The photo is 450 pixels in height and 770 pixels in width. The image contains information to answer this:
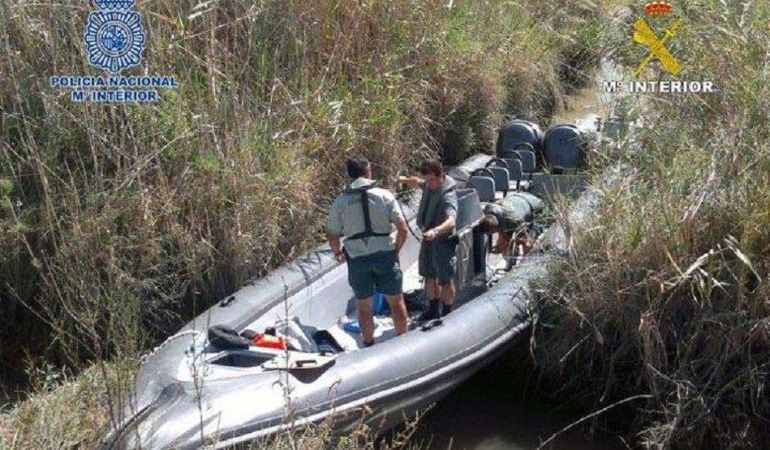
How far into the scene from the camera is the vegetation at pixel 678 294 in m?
6.38

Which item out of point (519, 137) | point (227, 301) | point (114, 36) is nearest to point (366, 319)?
point (227, 301)

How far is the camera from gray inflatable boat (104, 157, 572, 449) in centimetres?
557

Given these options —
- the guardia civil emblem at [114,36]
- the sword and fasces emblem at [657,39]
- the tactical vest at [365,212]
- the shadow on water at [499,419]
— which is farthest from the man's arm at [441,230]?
the sword and fasces emblem at [657,39]

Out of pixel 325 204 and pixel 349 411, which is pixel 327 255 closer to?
pixel 325 204

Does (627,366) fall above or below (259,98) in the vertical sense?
below

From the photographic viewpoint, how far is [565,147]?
9.49 m

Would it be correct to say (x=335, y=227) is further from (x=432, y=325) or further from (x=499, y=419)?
(x=499, y=419)

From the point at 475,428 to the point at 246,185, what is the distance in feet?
7.74

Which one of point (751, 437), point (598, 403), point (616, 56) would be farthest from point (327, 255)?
point (616, 56)

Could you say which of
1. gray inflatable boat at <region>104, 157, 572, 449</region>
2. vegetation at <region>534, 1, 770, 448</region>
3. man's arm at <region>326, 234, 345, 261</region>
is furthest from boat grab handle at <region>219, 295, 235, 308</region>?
vegetation at <region>534, 1, 770, 448</region>

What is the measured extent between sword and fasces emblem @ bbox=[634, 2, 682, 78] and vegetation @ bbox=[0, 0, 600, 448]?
7.26ft

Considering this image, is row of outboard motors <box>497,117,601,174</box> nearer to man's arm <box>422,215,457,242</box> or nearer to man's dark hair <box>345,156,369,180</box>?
man's arm <box>422,215,457,242</box>

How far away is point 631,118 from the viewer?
8.27 meters

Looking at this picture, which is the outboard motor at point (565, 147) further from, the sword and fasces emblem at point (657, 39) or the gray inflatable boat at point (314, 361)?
the gray inflatable boat at point (314, 361)
